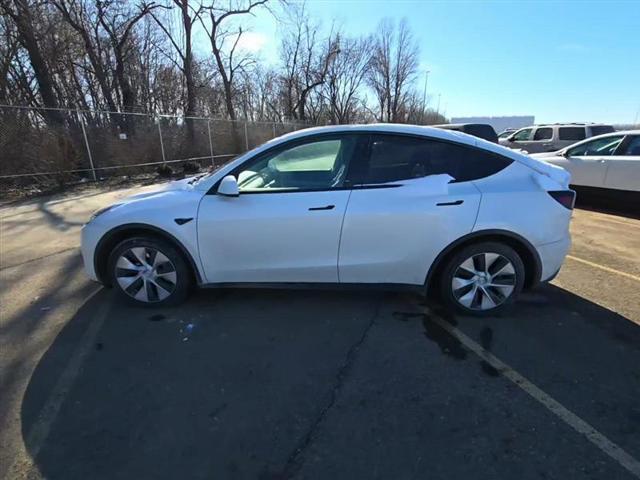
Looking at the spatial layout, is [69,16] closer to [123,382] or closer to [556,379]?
[123,382]

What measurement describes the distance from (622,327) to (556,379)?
116 cm

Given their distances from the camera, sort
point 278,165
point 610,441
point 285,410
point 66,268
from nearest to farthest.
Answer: point 610,441
point 285,410
point 278,165
point 66,268

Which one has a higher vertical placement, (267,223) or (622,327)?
(267,223)

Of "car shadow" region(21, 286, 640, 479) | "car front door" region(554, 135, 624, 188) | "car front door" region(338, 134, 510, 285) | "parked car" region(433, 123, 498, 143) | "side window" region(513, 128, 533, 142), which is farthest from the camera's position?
"side window" region(513, 128, 533, 142)

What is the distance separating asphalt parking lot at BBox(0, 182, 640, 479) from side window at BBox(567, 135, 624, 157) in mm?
5094

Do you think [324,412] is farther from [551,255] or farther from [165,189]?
[165,189]

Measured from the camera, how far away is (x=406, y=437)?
7.40 feet

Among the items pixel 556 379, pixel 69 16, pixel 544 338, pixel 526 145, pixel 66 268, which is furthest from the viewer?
pixel 69 16

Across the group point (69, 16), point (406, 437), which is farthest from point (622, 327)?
point (69, 16)

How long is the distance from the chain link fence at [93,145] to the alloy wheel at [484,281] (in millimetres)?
11807

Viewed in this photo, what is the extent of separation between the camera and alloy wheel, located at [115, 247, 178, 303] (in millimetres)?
3686

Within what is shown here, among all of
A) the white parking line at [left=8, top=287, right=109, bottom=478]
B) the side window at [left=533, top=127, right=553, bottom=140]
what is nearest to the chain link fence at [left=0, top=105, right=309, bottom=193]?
the white parking line at [left=8, top=287, right=109, bottom=478]

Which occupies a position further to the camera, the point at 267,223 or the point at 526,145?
the point at 526,145

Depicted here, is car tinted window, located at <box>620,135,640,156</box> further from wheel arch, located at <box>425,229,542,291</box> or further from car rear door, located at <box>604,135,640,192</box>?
wheel arch, located at <box>425,229,542,291</box>
